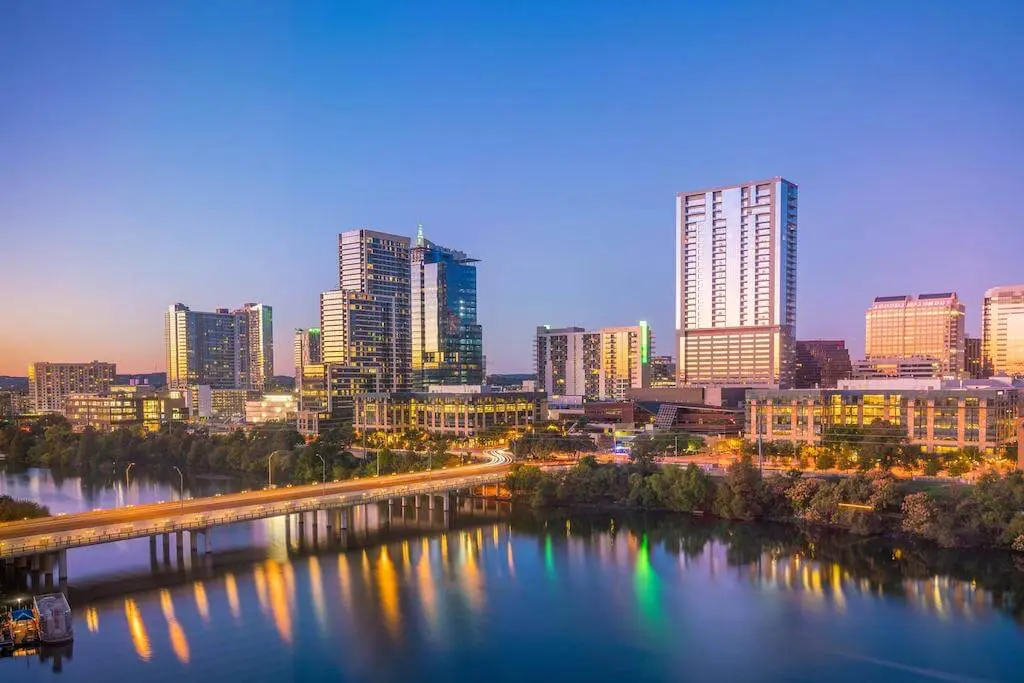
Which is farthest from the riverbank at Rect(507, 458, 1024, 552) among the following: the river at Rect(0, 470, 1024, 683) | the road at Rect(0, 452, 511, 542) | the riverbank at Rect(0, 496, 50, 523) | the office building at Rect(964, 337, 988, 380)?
the office building at Rect(964, 337, 988, 380)

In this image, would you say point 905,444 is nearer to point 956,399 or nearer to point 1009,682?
point 956,399

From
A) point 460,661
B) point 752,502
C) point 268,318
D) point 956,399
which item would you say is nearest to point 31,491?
point 460,661

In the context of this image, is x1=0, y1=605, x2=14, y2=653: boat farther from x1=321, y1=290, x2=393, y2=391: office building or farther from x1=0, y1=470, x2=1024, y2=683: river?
x1=321, y1=290, x2=393, y2=391: office building

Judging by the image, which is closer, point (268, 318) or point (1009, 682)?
point (1009, 682)

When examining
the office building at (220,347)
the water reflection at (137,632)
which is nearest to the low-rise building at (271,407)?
the office building at (220,347)

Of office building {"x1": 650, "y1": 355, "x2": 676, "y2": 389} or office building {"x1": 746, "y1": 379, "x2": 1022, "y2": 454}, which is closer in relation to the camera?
office building {"x1": 746, "y1": 379, "x2": 1022, "y2": 454}

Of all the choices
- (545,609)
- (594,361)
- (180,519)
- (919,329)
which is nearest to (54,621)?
(180,519)
